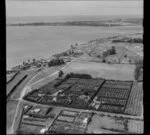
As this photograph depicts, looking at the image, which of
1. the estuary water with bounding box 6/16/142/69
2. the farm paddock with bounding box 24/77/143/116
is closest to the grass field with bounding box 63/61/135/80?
the farm paddock with bounding box 24/77/143/116

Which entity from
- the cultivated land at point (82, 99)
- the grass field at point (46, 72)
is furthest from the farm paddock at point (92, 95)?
the grass field at point (46, 72)

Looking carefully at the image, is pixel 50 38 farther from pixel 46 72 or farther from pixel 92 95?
pixel 92 95

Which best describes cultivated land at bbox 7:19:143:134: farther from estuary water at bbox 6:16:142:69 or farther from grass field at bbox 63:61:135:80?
estuary water at bbox 6:16:142:69

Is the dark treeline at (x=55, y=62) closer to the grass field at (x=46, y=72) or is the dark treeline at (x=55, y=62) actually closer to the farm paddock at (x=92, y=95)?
the grass field at (x=46, y=72)

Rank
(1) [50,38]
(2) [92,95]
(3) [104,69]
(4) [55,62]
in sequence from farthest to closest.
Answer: (1) [50,38] → (4) [55,62] → (3) [104,69] → (2) [92,95]

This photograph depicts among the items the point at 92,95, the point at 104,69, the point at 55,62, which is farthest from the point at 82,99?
the point at 55,62
